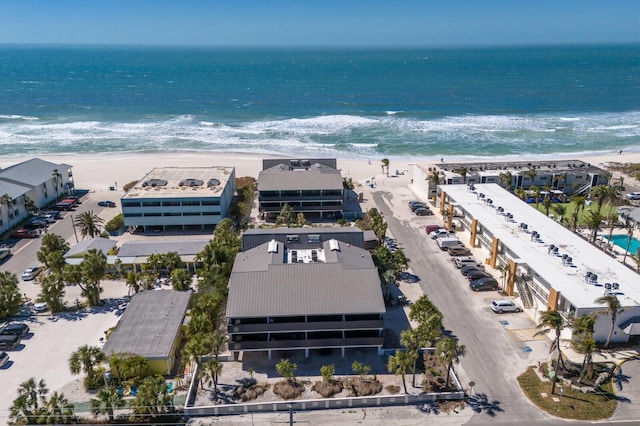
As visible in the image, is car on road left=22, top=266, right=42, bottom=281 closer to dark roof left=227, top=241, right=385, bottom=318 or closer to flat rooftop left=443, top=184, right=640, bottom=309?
dark roof left=227, top=241, right=385, bottom=318

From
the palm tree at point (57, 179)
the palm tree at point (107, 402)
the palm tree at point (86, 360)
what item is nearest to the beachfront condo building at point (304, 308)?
the palm tree at point (107, 402)

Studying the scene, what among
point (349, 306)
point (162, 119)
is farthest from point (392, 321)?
point (162, 119)

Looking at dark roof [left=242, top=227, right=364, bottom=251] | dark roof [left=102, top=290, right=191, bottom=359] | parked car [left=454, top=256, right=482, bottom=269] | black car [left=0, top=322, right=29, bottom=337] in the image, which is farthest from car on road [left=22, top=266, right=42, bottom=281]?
parked car [left=454, top=256, right=482, bottom=269]

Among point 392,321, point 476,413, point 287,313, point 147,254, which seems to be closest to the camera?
point 476,413

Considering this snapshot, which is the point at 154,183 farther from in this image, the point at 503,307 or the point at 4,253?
the point at 503,307

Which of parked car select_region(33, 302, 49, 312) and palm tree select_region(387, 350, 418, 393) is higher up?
palm tree select_region(387, 350, 418, 393)

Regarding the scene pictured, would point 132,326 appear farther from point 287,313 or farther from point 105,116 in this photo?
point 105,116

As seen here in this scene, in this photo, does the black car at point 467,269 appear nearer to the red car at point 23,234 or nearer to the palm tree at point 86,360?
the palm tree at point 86,360
